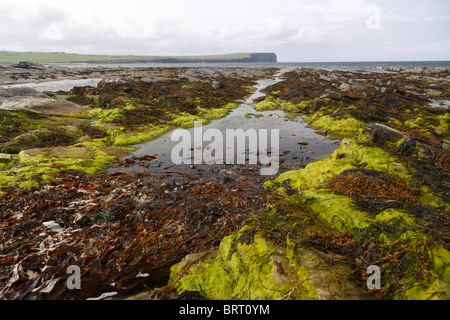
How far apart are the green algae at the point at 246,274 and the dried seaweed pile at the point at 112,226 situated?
0.49 m

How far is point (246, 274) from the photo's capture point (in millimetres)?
3381

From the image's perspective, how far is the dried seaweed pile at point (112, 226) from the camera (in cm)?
354

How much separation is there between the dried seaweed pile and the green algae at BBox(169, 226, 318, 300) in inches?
19.2

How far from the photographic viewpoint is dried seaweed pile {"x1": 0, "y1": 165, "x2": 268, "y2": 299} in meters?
3.54

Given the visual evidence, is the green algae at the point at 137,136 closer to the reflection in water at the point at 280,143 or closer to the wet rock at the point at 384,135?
the reflection in water at the point at 280,143

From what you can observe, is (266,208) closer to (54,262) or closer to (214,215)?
(214,215)

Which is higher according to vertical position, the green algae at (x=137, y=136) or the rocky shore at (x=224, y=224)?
the green algae at (x=137, y=136)

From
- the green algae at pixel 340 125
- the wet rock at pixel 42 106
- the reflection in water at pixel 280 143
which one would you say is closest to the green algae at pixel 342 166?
the reflection in water at pixel 280 143

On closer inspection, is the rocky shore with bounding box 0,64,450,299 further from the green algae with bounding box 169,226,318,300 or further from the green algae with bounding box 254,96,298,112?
the green algae with bounding box 254,96,298,112

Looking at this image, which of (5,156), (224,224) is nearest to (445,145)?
(224,224)

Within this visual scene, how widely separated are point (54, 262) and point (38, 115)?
12096 mm

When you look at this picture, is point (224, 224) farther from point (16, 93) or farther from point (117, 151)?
point (16, 93)

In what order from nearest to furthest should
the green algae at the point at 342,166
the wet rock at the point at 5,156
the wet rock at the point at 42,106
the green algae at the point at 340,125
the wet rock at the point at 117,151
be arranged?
1. the green algae at the point at 342,166
2. the wet rock at the point at 5,156
3. the wet rock at the point at 117,151
4. the green algae at the point at 340,125
5. the wet rock at the point at 42,106

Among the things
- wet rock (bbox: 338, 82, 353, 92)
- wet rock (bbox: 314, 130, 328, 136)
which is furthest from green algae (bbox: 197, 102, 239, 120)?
wet rock (bbox: 338, 82, 353, 92)
